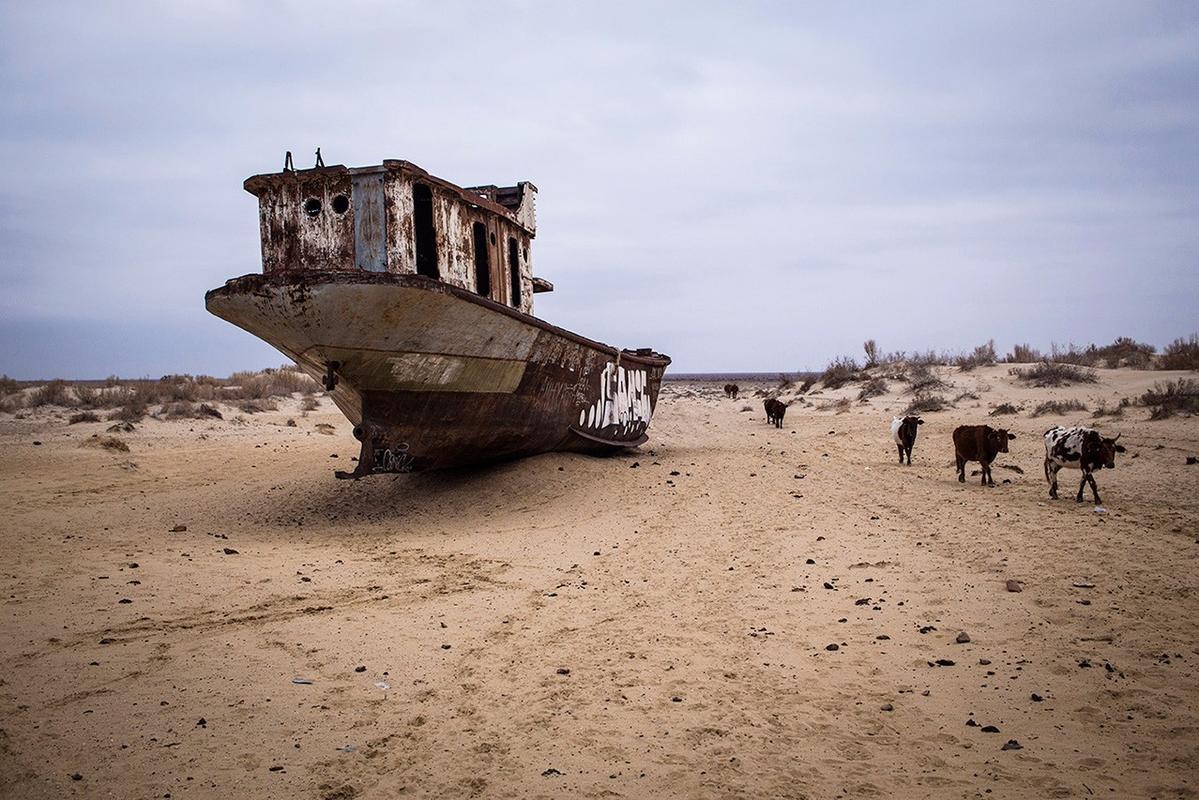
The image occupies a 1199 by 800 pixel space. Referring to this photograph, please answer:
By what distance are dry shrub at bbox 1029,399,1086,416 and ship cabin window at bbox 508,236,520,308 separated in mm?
10214

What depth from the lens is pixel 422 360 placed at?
7496 millimetres

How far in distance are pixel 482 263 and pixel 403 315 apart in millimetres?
2285

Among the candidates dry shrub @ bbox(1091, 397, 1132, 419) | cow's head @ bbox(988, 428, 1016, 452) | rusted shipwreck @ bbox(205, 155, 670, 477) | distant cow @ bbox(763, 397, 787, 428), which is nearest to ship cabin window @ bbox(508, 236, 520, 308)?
rusted shipwreck @ bbox(205, 155, 670, 477)

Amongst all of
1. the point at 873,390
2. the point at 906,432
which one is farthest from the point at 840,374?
the point at 906,432

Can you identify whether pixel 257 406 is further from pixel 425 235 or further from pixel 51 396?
pixel 425 235

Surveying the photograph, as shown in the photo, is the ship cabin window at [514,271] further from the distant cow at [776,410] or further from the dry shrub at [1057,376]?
the dry shrub at [1057,376]

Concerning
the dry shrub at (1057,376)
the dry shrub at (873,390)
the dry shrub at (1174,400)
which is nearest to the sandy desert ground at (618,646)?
the dry shrub at (1174,400)

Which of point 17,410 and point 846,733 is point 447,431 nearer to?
point 846,733

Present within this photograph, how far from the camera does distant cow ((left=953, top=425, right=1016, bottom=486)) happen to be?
26.4 ft

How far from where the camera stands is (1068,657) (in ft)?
11.9

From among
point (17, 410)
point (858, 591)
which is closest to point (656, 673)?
point (858, 591)

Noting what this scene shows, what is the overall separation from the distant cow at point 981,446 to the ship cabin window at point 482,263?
5.54 metres

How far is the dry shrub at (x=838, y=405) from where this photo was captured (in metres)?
19.2

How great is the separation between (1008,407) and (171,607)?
49.4ft
